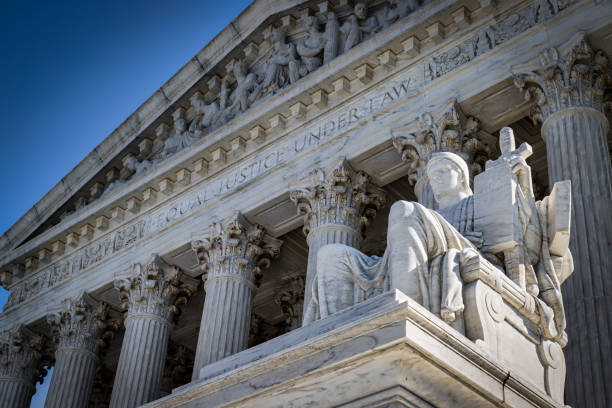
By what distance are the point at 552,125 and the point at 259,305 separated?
11.3m

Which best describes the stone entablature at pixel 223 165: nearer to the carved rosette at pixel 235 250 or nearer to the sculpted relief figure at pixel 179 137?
the carved rosette at pixel 235 250

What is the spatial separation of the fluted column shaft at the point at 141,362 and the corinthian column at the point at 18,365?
5.17 meters

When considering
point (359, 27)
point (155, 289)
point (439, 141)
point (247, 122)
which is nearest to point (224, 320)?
point (155, 289)

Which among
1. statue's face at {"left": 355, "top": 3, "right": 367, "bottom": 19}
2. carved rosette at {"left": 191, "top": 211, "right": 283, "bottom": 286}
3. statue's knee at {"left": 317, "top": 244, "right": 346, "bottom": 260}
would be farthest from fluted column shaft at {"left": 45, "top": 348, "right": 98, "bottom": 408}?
statue's knee at {"left": 317, "top": 244, "right": 346, "bottom": 260}

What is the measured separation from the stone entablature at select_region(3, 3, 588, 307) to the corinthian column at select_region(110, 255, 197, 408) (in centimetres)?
120

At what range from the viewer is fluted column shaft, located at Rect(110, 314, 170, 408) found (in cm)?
1936

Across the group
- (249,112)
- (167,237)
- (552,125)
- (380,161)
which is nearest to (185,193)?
(167,237)

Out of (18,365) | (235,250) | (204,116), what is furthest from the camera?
(18,365)

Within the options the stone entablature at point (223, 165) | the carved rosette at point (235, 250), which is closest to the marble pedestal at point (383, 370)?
the stone entablature at point (223, 165)

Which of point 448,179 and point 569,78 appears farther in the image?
point 569,78

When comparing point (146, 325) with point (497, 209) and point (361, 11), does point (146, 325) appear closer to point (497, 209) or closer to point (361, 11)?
point (361, 11)

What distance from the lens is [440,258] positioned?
295 inches

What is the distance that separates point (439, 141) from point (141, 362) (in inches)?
332

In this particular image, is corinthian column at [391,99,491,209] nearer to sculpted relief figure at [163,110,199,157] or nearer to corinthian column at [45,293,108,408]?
sculpted relief figure at [163,110,199,157]
